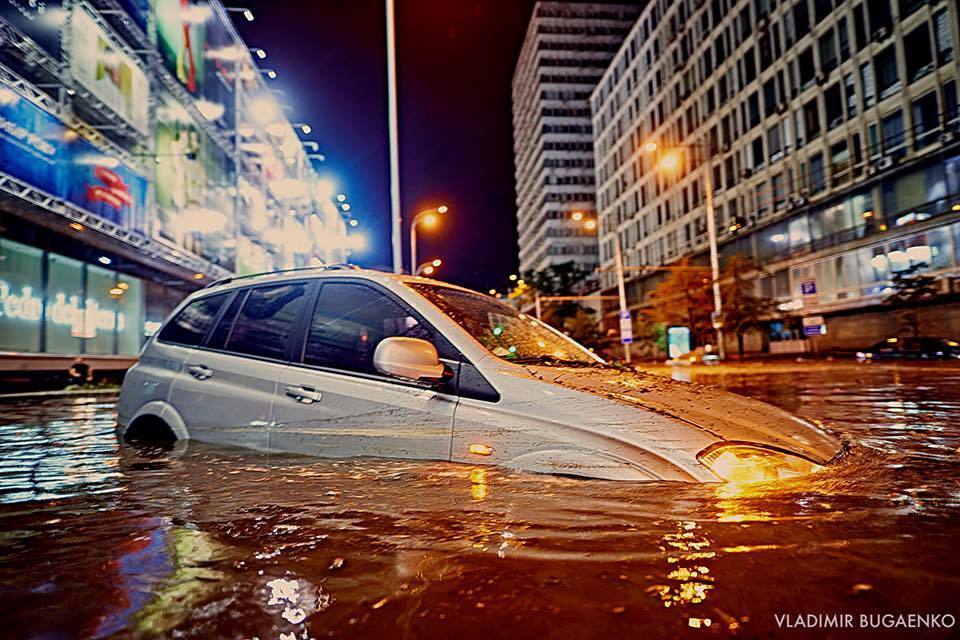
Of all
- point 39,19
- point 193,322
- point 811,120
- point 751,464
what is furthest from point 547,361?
point 811,120

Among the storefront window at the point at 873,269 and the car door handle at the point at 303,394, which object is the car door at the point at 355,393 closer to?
the car door handle at the point at 303,394

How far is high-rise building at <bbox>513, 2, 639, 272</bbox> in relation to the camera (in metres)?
94.9

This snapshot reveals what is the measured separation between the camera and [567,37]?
312 ft

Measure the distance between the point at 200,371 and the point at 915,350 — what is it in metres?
29.1

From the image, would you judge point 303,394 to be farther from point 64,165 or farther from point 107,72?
point 107,72

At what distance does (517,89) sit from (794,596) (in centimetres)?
12468

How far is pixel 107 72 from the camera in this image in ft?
68.7

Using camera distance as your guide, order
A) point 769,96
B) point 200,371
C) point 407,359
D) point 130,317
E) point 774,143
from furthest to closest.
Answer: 1. point 769,96
2. point 774,143
3. point 130,317
4. point 200,371
5. point 407,359

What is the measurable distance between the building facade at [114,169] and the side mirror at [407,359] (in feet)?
56.3

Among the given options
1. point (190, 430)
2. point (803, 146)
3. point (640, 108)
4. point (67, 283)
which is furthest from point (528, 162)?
point (190, 430)

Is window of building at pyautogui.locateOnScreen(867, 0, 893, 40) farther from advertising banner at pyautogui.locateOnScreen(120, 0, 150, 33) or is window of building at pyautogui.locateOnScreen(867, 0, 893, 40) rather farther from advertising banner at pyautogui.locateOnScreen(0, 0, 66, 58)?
advertising banner at pyautogui.locateOnScreen(0, 0, 66, 58)

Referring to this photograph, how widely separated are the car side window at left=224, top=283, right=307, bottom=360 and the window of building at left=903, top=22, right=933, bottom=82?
120 ft

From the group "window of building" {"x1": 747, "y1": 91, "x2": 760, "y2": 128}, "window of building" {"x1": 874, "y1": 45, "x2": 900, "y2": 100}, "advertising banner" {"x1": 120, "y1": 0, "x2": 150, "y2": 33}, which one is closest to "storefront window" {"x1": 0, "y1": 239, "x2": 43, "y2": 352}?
"advertising banner" {"x1": 120, "y1": 0, "x2": 150, "y2": 33}

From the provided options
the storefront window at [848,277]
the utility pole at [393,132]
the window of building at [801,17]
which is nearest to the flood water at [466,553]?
the utility pole at [393,132]
